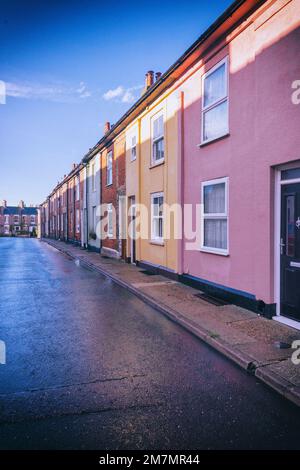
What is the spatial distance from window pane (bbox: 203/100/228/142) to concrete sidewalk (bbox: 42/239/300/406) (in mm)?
4349

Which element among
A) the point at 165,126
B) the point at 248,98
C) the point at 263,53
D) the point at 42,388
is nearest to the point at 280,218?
the point at 248,98

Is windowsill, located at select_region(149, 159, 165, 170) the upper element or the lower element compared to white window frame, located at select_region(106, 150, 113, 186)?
lower

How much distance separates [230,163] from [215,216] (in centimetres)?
146

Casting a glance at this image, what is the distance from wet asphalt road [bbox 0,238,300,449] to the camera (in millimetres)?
2934

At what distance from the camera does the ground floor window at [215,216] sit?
8266 mm

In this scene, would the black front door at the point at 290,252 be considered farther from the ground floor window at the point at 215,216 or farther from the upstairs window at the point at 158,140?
the upstairs window at the point at 158,140

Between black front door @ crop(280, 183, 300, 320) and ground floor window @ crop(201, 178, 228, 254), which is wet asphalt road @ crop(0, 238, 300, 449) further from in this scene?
ground floor window @ crop(201, 178, 228, 254)

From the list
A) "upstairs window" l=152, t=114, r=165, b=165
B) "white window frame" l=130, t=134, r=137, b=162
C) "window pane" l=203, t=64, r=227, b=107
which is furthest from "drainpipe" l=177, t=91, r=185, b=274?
"white window frame" l=130, t=134, r=137, b=162

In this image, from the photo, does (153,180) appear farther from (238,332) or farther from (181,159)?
(238,332)

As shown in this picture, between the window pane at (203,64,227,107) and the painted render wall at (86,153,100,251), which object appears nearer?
the window pane at (203,64,227,107)

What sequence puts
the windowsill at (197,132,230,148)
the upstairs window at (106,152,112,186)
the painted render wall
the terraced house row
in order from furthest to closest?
the painted render wall
the upstairs window at (106,152,112,186)
the windowsill at (197,132,230,148)
the terraced house row

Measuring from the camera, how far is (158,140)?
12570 millimetres

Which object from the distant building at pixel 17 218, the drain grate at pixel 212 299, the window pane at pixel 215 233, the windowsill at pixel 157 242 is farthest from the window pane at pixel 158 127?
the distant building at pixel 17 218

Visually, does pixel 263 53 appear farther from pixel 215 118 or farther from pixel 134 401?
pixel 134 401
